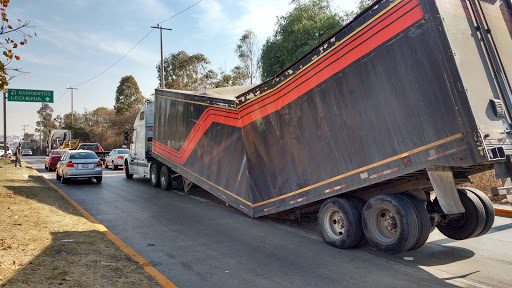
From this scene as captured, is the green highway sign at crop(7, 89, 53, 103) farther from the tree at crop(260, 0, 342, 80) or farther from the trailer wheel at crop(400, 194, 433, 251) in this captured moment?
the trailer wheel at crop(400, 194, 433, 251)

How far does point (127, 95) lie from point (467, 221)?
50.6m

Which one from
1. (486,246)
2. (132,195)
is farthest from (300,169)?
(132,195)

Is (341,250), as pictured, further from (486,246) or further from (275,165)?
(486,246)

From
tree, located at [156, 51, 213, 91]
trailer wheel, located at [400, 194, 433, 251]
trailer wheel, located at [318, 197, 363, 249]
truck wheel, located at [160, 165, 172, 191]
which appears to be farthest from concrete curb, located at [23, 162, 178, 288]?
tree, located at [156, 51, 213, 91]

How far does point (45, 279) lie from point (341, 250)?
4.50 meters

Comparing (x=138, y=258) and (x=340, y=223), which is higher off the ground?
(x=340, y=223)

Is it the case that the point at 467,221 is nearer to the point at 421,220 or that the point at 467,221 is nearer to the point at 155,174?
the point at 421,220

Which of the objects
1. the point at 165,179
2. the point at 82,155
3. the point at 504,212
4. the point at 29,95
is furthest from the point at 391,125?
the point at 29,95

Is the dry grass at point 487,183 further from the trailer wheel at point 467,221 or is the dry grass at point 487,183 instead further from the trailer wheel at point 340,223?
the trailer wheel at point 340,223

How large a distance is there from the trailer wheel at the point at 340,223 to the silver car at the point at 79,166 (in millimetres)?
12596

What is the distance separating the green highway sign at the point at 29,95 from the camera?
2243cm

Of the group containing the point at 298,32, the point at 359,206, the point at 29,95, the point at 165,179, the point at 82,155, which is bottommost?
the point at 359,206

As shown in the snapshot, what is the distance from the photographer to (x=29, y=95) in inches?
907

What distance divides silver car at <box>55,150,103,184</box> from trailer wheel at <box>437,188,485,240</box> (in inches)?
563
